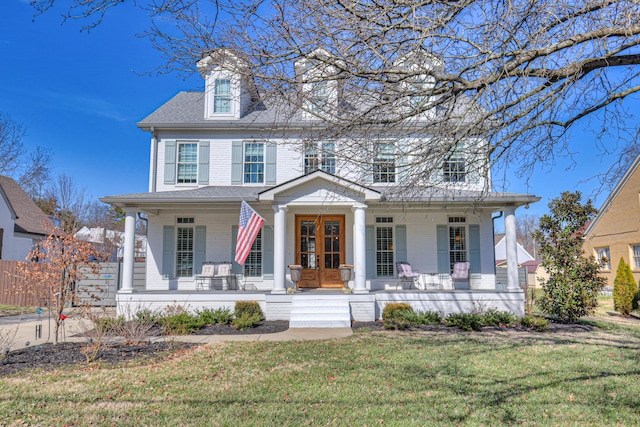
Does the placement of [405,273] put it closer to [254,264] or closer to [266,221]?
[266,221]

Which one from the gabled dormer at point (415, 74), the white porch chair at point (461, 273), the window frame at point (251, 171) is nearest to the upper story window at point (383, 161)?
the gabled dormer at point (415, 74)

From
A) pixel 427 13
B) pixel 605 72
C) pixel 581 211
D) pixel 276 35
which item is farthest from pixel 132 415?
pixel 581 211

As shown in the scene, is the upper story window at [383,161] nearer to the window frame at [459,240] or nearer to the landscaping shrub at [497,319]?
the landscaping shrub at [497,319]

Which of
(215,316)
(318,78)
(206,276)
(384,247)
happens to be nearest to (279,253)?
(215,316)

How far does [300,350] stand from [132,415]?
11.9 ft

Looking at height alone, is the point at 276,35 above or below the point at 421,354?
above

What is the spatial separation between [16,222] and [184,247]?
17.3 meters

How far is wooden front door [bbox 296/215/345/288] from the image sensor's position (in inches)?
519

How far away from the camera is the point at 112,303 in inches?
579

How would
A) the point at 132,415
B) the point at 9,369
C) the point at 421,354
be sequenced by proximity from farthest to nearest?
the point at 421,354
the point at 9,369
the point at 132,415

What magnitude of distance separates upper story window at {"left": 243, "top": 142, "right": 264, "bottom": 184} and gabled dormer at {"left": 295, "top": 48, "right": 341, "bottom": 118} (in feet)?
27.6

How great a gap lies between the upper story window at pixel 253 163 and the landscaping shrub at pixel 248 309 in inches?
175

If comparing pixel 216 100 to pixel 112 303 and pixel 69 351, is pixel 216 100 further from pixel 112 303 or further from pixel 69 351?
pixel 69 351

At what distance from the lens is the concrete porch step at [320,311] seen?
10.4 metres
